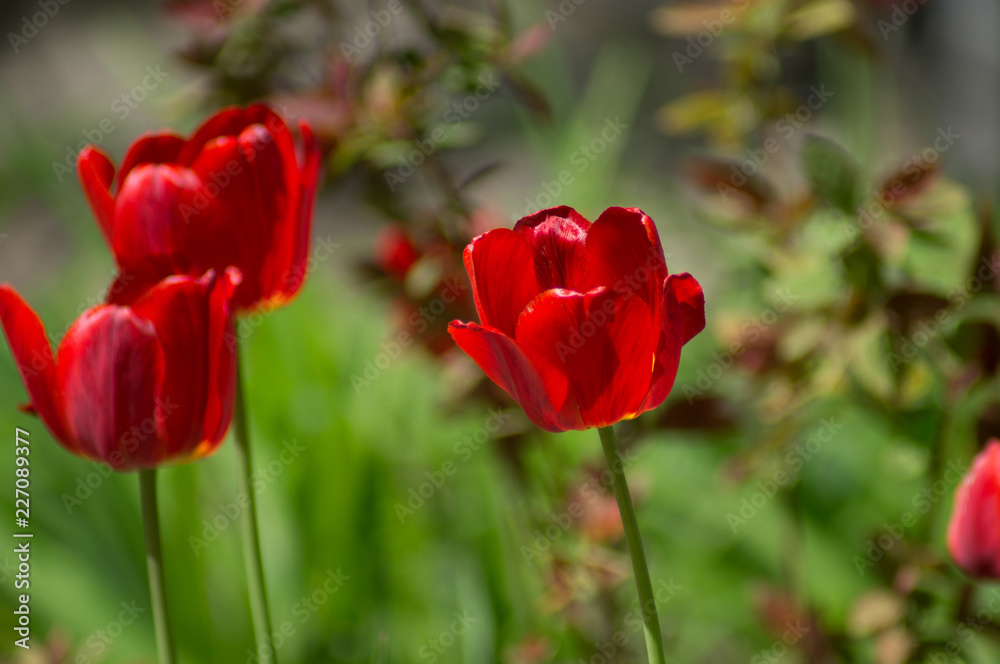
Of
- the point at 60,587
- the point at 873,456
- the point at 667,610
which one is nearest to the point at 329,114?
the point at 60,587

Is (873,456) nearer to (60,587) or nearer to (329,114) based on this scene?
(329,114)

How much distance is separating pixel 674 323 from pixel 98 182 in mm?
354

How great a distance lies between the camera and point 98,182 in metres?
0.57

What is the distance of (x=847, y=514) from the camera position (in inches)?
54.7

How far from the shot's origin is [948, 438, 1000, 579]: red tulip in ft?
2.00

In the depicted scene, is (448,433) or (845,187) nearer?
(845,187)

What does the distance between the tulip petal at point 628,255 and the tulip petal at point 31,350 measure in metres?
0.29

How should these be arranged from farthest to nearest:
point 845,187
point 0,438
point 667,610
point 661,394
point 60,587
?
point 0,438 → point 667,610 → point 60,587 → point 845,187 → point 661,394

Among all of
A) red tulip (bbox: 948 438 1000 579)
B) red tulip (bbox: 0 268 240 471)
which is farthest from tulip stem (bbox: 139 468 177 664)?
red tulip (bbox: 948 438 1000 579)

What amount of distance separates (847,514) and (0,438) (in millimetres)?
1327

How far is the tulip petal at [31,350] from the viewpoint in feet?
1.67

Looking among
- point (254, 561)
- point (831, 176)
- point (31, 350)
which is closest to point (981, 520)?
point (831, 176)

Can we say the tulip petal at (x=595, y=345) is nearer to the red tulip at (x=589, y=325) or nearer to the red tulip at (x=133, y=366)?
the red tulip at (x=589, y=325)

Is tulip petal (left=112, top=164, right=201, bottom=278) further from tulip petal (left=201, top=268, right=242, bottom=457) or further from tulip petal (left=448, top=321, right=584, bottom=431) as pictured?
tulip petal (left=448, top=321, right=584, bottom=431)
